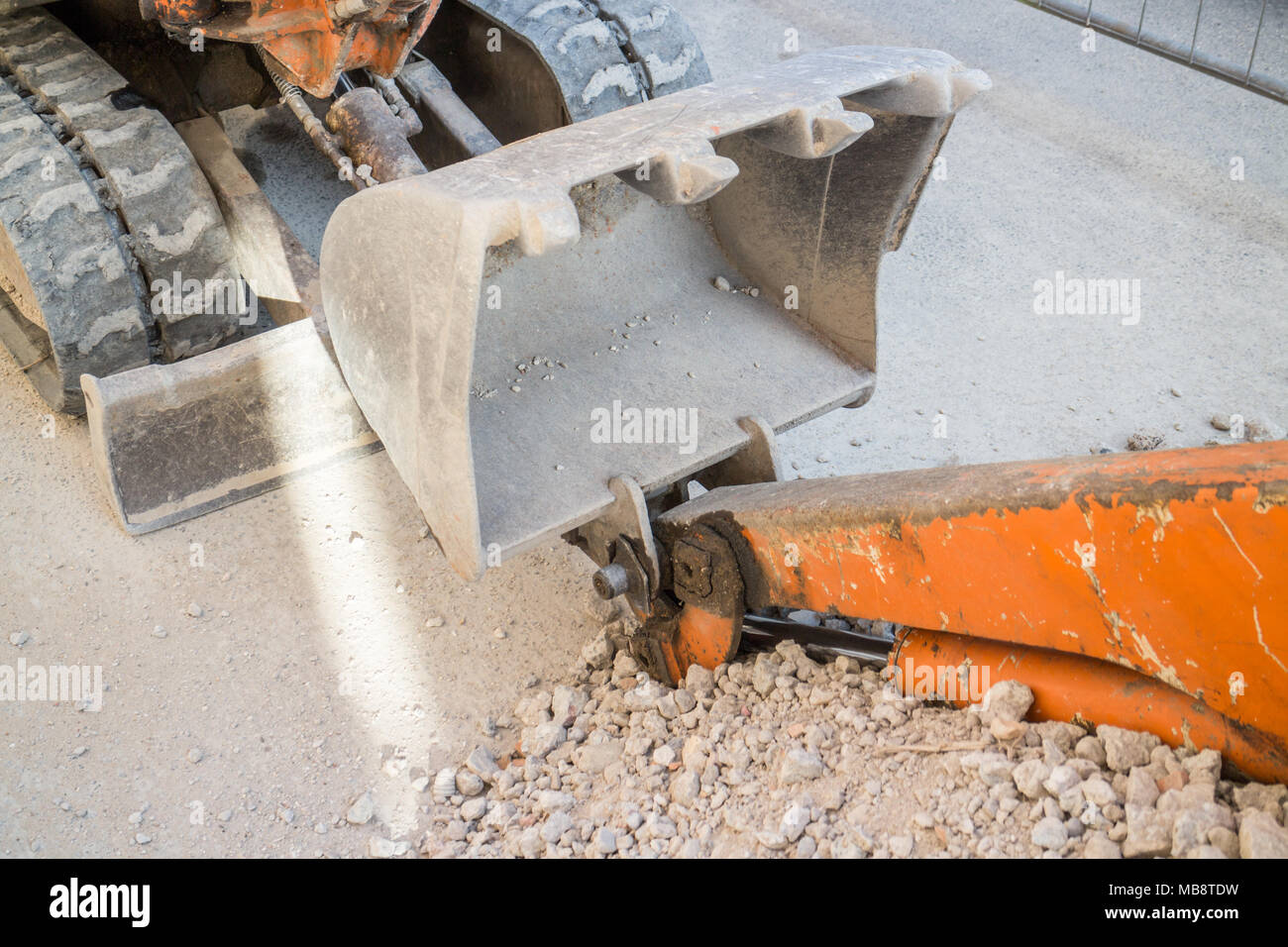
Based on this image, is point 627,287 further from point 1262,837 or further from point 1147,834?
point 1262,837

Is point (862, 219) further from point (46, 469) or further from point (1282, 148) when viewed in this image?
point (1282, 148)

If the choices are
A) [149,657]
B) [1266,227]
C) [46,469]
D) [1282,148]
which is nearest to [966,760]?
[149,657]

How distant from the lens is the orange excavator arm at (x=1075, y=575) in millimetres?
1504

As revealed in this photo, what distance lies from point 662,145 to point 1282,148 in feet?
13.3

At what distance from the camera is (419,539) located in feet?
10.6

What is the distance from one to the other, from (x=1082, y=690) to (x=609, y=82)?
254cm

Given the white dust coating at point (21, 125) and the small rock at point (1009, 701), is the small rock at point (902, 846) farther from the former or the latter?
the white dust coating at point (21, 125)

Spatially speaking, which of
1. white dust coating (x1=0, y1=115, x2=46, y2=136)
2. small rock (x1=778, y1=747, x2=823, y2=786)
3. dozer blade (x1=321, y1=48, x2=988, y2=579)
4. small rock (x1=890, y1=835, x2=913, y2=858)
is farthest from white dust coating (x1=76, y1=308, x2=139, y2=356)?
small rock (x1=890, y1=835, x2=913, y2=858)

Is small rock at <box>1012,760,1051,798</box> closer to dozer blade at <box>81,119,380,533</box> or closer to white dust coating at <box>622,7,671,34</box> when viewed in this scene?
dozer blade at <box>81,119,380,533</box>

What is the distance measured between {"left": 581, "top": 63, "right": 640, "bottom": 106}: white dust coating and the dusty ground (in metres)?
1.14

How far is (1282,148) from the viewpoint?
4930 millimetres
